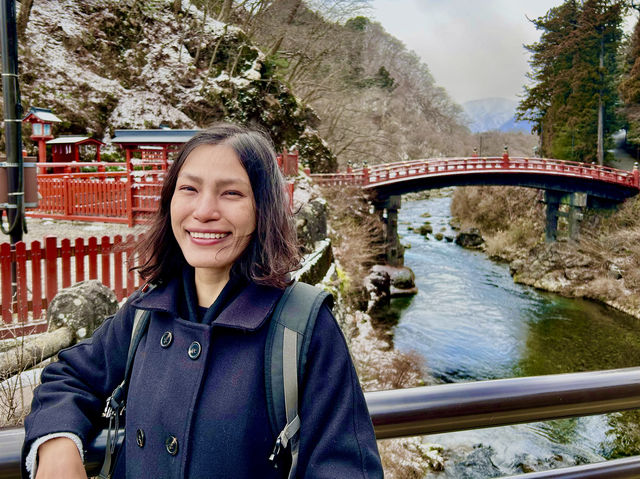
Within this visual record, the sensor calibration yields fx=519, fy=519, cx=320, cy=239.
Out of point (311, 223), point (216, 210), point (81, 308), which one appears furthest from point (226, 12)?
point (216, 210)

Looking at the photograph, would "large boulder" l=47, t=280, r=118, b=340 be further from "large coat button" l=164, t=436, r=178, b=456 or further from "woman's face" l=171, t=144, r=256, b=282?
"large coat button" l=164, t=436, r=178, b=456

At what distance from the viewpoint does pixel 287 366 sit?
120 cm

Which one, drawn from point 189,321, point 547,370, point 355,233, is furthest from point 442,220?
point 189,321

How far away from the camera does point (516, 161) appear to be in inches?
1107

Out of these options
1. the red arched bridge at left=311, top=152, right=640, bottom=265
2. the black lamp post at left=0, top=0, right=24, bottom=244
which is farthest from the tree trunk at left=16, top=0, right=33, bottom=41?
the black lamp post at left=0, top=0, right=24, bottom=244

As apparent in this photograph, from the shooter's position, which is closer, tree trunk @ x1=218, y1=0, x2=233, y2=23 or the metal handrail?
the metal handrail

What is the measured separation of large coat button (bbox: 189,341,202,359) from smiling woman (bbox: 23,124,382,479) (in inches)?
0.4

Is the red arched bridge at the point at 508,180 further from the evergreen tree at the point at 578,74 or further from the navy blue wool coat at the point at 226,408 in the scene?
the navy blue wool coat at the point at 226,408

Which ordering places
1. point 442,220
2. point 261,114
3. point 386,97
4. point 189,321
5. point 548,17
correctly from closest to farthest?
1. point 189,321
2. point 261,114
3. point 548,17
4. point 442,220
5. point 386,97

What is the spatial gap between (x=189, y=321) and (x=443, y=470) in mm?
9964

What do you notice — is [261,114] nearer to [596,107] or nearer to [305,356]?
[596,107]

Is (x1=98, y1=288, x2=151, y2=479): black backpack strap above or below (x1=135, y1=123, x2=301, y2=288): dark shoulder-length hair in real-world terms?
below

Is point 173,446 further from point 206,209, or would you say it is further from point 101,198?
point 101,198

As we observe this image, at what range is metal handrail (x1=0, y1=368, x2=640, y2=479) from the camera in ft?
4.33
